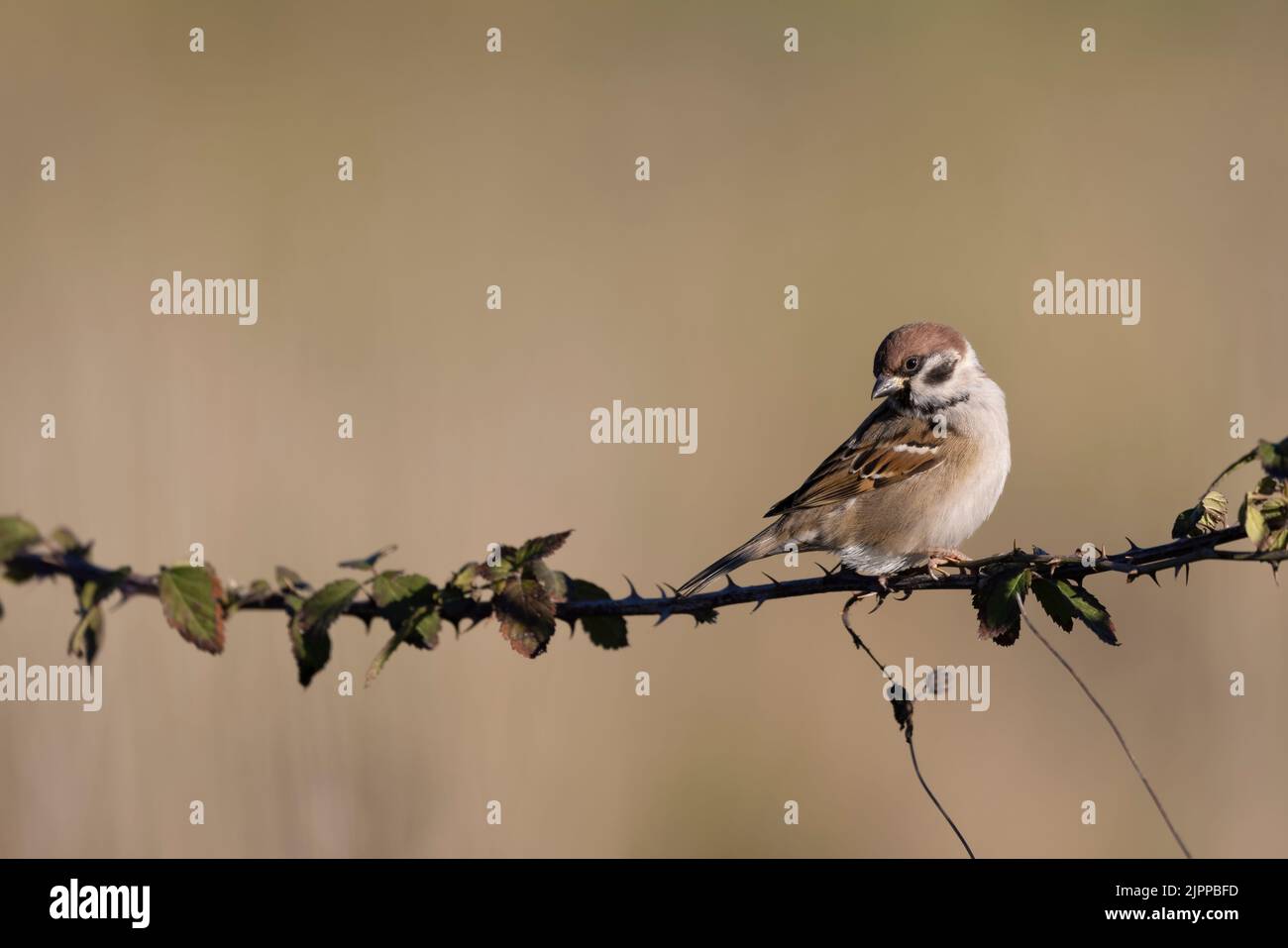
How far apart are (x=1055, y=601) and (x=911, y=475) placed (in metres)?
2.73

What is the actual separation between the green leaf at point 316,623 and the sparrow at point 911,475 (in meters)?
2.92

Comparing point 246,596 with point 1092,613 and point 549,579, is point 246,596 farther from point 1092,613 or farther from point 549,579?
point 1092,613

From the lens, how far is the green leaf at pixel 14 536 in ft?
7.48

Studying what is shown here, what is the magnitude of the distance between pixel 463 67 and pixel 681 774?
333 inches

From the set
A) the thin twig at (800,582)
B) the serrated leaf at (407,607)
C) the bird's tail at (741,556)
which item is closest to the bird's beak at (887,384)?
the bird's tail at (741,556)

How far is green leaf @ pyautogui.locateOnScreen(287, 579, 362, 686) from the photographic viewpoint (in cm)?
264

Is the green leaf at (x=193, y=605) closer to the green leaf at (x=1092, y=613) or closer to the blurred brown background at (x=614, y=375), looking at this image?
the green leaf at (x=1092, y=613)

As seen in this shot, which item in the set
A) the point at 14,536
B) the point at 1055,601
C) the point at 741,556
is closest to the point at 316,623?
the point at 14,536

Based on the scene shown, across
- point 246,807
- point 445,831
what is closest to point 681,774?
point 445,831

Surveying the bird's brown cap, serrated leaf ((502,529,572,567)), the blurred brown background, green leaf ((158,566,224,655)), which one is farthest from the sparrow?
green leaf ((158,566,224,655))

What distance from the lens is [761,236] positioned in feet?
34.4

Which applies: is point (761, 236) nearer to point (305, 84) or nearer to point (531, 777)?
point (305, 84)

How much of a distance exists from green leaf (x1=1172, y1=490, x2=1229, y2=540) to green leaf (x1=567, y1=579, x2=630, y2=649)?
1.23 m

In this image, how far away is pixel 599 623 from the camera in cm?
297
